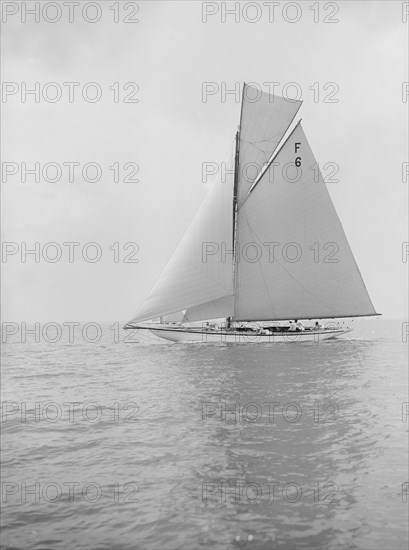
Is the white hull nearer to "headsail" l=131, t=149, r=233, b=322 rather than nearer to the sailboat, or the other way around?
the sailboat

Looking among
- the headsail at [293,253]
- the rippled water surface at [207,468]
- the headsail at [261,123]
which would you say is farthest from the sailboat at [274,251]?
the rippled water surface at [207,468]

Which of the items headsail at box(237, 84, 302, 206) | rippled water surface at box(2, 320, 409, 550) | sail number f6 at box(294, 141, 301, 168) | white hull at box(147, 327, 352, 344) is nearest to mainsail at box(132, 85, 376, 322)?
sail number f6 at box(294, 141, 301, 168)

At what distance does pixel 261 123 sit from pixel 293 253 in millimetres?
13515

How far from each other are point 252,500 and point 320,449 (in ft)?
10.0

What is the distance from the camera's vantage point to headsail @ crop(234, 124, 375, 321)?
43.3 metres

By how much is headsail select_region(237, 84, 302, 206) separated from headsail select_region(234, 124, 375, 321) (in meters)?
3.54

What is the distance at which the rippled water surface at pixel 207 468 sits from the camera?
6.77 m

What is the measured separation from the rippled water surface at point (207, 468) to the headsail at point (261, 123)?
3196cm

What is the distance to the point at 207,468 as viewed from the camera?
9297 mm

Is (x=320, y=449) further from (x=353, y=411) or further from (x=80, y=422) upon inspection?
(x=80, y=422)

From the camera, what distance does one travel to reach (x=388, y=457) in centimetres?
988

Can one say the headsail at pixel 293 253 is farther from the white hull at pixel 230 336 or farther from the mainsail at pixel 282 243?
the white hull at pixel 230 336

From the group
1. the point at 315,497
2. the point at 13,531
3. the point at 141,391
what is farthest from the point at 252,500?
the point at 141,391

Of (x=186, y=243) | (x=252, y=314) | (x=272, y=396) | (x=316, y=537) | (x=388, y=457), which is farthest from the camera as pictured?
(x=252, y=314)
